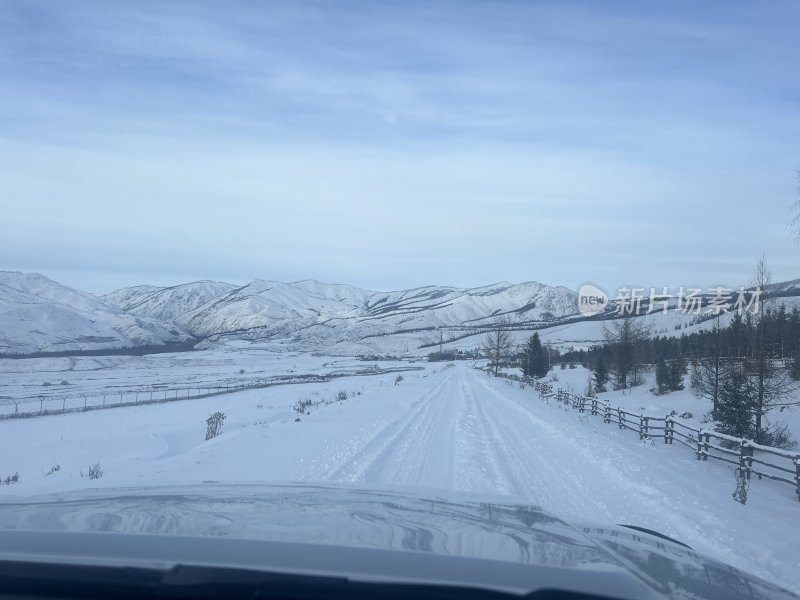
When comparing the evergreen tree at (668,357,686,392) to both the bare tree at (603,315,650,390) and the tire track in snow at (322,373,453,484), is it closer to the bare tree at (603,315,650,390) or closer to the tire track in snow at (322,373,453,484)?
the bare tree at (603,315,650,390)

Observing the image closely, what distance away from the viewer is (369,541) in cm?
323

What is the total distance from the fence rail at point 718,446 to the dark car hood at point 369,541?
9.44 m

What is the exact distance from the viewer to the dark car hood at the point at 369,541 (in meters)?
2.70

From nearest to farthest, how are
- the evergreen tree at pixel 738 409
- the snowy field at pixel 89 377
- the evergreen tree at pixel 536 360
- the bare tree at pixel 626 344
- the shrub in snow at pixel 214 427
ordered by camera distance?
the shrub in snow at pixel 214 427, the evergreen tree at pixel 738 409, the snowy field at pixel 89 377, the bare tree at pixel 626 344, the evergreen tree at pixel 536 360

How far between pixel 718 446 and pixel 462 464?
7079mm

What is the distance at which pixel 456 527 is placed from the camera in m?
Result: 4.05

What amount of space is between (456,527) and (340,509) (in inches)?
35.7

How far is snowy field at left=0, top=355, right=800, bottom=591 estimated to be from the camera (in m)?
9.34

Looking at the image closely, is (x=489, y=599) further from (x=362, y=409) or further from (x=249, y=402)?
(x=249, y=402)

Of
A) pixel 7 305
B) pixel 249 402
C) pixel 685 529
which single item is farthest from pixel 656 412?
pixel 7 305

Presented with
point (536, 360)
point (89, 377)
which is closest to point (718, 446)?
point (89, 377)

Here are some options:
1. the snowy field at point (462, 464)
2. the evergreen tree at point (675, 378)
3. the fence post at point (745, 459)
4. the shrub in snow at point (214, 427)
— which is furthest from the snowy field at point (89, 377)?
the fence post at point (745, 459)

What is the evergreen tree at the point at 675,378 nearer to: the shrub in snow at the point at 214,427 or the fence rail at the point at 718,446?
the fence rail at the point at 718,446

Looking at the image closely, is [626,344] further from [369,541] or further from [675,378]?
[369,541]
